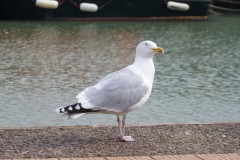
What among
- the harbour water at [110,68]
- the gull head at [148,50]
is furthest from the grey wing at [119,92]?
the harbour water at [110,68]

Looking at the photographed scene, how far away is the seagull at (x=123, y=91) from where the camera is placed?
6.31m

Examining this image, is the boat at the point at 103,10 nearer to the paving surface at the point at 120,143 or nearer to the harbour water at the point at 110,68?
the harbour water at the point at 110,68

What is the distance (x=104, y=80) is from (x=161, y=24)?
21.8 meters

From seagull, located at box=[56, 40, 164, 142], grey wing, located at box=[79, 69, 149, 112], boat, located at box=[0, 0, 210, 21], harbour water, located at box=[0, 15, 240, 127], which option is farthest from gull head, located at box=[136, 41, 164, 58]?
boat, located at box=[0, 0, 210, 21]

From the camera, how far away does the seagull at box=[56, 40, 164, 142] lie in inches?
249

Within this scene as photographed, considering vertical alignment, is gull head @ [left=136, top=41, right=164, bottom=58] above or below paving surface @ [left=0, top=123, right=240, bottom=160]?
above

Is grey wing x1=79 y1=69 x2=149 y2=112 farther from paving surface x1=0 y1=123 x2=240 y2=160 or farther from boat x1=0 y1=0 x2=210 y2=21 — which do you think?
boat x1=0 y1=0 x2=210 y2=21

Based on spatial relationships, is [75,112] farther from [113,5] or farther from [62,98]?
[113,5]

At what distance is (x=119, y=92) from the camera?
252 inches

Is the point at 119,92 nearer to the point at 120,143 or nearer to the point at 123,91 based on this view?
the point at 123,91

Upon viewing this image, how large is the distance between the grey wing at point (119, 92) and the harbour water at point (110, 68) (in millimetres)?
2788

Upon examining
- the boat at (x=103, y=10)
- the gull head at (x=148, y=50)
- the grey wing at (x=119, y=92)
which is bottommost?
the boat at (x=103, y=10)

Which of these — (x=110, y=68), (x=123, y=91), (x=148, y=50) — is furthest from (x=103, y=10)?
(x=123, y=91)

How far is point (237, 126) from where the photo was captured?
736 centimetres
